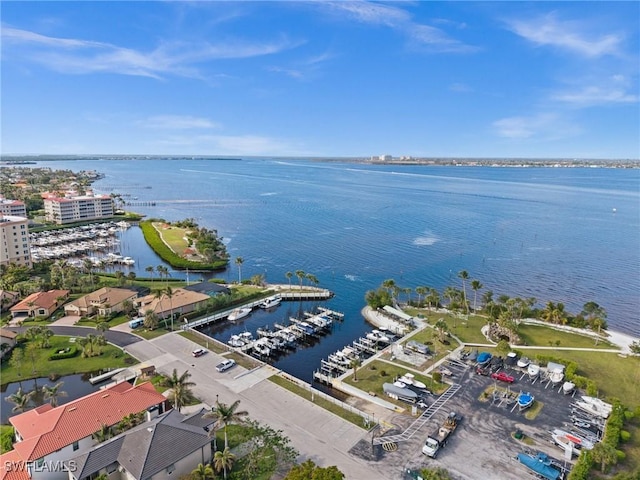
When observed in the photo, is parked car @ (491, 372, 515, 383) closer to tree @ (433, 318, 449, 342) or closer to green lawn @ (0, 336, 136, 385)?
tree @ (433, 318, 449, 342)

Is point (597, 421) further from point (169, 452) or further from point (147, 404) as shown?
point (147, 404)

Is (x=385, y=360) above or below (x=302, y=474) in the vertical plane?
below

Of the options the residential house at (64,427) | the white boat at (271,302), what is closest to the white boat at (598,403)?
the residential house at (64,427)

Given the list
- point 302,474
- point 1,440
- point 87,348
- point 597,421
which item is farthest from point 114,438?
point 597,421

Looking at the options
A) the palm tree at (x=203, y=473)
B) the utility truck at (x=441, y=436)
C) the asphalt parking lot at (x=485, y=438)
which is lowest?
the asphalt parking lot at (x=485, y=438)

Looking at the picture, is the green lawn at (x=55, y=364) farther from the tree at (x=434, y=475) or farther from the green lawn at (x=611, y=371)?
the green lawn at (x=611, y=371)

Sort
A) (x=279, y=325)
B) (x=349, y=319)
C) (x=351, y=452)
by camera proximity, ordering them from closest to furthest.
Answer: (x=351, y=452)
(x=279, y=325)
(x=349, y=319)

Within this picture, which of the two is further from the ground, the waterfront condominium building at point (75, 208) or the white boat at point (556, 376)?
the waterfront condominium building at point (75, 208)
